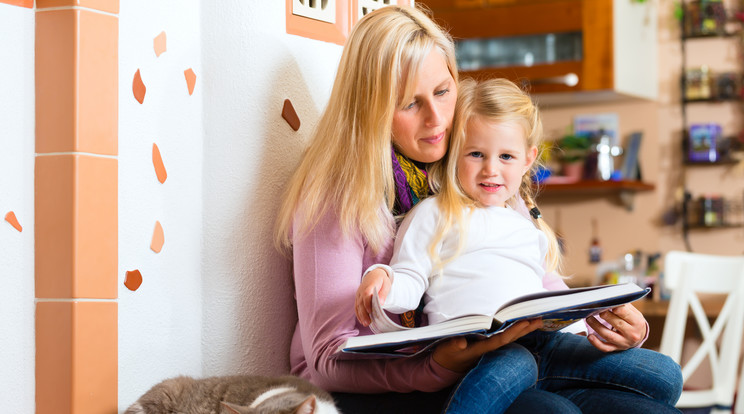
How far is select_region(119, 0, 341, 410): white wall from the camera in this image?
1.36 metres

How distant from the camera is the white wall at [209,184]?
4.47 ft

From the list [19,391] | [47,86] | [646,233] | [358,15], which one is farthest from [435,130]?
[646,233]

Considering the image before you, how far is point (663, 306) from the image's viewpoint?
133 inches

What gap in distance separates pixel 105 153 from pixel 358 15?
2.55ft

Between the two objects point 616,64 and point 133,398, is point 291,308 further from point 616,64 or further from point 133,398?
point 616,64

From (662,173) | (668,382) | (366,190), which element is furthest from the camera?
(662,173)

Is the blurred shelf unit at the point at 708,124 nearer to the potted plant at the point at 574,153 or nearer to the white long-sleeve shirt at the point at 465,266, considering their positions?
the potted plant at the point at 574,153

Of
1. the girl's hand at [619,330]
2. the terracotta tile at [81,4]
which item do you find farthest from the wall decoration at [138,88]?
the girl's hand at [619,330]

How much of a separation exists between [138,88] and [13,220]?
316 mm

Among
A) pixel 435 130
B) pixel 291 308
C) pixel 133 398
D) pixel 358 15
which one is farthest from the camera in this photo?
pixel 358 15

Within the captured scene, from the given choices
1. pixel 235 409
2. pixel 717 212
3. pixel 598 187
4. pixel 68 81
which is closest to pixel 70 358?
pixel 235 409

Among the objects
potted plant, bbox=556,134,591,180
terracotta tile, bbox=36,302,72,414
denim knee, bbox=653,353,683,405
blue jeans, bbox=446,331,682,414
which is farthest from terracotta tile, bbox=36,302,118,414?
potted plant, bbox=556,134,591,180

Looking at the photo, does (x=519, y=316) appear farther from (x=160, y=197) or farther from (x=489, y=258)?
(x=160, y=197)

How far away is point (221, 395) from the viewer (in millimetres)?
1256
